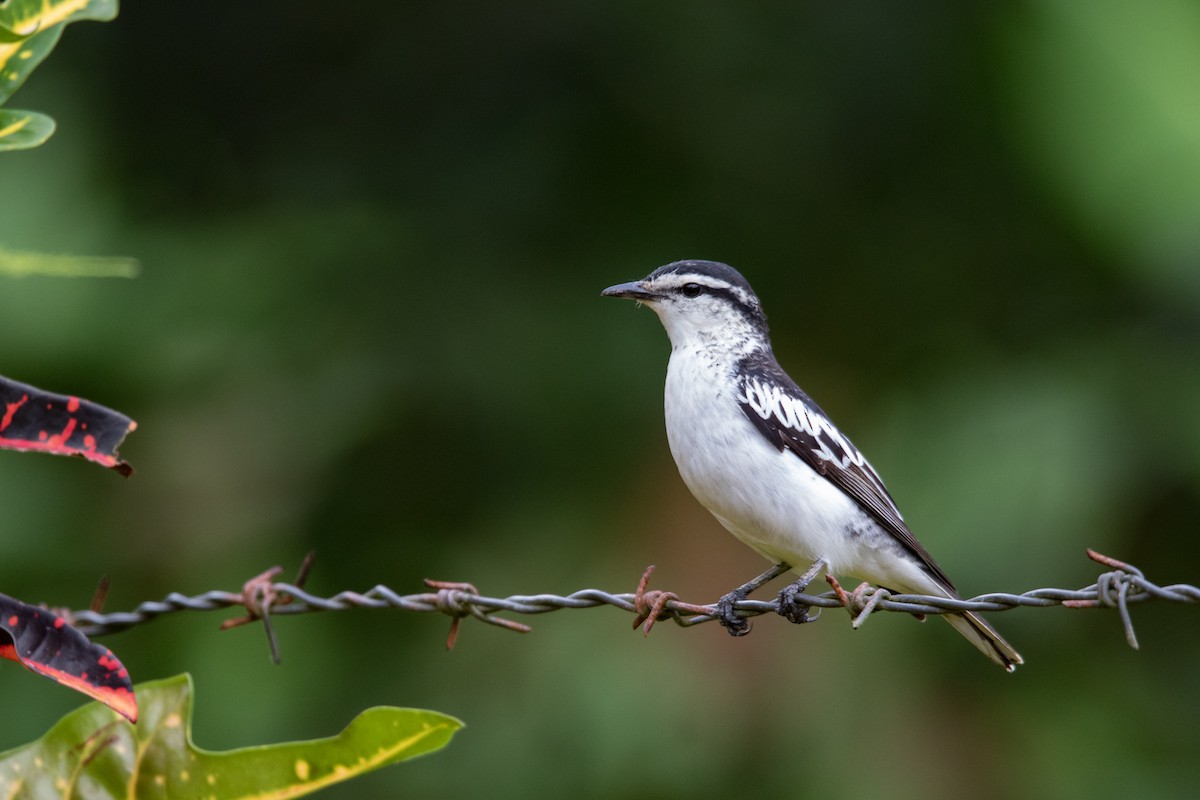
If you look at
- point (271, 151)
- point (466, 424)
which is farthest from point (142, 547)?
point (271, 151)

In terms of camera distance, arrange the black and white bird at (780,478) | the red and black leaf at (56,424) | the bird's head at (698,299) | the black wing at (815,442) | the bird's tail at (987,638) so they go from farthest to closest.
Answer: the bird's head at (698,299), the black wing at (815,442), the black and white bird at (780,478), the bird's tail at (987,638), the red and black leaf at (56,424)

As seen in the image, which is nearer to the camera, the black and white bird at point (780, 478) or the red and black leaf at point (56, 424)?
the red and black leaf at point (56, 424)

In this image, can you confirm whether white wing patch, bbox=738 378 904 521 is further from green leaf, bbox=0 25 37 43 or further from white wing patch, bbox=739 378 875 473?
green leaf, bbox=0 25 37 43

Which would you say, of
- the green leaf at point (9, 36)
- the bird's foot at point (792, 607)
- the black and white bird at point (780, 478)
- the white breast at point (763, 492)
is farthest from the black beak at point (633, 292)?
the green leaf at point (9, 36)

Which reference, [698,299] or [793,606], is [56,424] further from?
[698,299]

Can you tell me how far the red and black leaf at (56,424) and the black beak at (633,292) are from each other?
282cm

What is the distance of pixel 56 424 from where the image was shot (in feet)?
8.02

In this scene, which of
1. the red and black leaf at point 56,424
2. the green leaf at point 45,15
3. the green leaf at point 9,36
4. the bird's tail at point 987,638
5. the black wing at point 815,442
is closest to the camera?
the green leaf at point 9,36

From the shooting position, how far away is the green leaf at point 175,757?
239 cm

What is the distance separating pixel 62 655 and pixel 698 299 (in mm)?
3292

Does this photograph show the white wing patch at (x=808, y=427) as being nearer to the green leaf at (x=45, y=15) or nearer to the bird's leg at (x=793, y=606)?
the bird's leg at (x=793, y=606)

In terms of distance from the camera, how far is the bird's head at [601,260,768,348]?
5.07m

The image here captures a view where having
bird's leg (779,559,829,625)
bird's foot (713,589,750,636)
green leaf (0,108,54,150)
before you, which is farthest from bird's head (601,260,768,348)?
green leaf (0,108,54,150)

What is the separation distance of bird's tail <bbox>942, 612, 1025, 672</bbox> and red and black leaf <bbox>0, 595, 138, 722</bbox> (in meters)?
2.69
